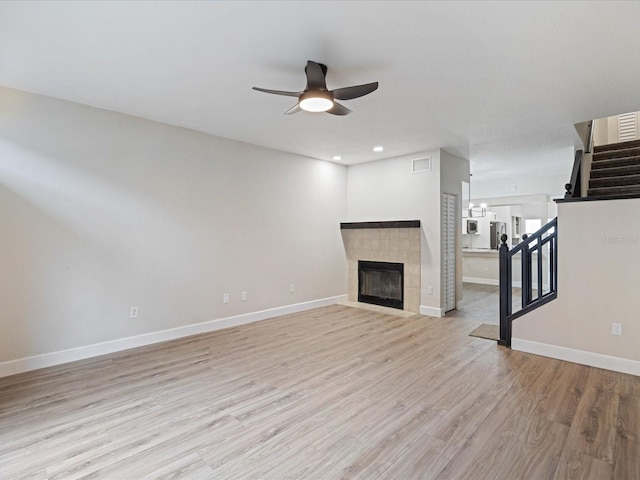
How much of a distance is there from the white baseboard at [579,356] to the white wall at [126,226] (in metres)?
3.50

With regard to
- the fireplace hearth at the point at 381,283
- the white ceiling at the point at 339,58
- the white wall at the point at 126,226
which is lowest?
the fireplace hearth at the point at 381,283

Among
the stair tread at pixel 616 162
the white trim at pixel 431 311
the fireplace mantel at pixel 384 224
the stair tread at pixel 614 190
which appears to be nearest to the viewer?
the stair tread at pixel 614 190

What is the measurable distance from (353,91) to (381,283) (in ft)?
14.5

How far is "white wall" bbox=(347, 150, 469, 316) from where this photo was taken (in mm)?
5699

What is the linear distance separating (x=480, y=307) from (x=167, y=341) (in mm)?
5367

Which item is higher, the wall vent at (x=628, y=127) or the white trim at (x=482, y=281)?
the wall vent at (x=628, y=127)

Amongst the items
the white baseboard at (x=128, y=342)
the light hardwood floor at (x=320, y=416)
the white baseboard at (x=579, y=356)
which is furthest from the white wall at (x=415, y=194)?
the white baseboard at (x=128, y=342)

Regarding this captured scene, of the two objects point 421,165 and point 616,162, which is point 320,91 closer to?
point 421,165

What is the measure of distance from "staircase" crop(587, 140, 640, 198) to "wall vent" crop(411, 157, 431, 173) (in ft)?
7.43

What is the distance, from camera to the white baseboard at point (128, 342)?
3.38 meters

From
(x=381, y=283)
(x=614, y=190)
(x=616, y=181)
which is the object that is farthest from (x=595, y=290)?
(x=381, y=283)

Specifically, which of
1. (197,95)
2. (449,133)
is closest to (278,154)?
(197,95)

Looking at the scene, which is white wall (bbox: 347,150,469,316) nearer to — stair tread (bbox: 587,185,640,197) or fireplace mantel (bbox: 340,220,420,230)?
fireplace mantel (bbox: 340,220,420,230)

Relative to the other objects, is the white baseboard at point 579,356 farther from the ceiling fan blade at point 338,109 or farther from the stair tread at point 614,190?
the ceiling fan blade at point 338,109
